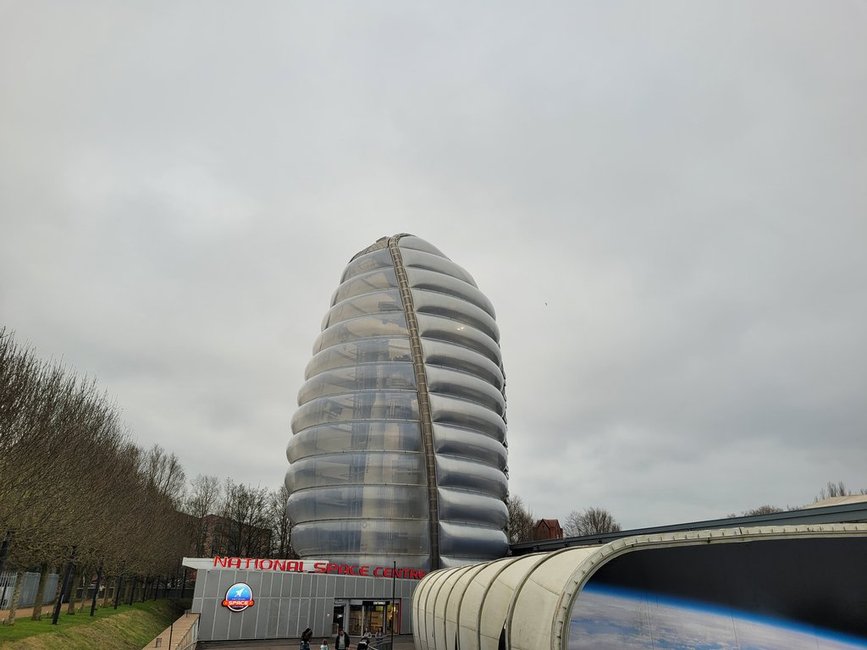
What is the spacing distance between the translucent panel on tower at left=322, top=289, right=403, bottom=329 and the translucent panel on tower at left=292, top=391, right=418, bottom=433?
1016cm

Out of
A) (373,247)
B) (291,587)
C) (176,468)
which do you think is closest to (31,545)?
(291,587)

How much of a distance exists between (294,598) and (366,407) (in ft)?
64.6

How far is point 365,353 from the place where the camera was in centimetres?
6462

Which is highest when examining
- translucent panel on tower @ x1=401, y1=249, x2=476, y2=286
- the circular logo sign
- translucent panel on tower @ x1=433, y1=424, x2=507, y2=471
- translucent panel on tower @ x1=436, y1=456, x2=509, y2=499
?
translucent panel on tower @ x1=401, y1=249, x2=476, y2=286

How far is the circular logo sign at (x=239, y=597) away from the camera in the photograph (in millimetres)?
44156

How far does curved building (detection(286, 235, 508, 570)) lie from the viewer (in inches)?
2249

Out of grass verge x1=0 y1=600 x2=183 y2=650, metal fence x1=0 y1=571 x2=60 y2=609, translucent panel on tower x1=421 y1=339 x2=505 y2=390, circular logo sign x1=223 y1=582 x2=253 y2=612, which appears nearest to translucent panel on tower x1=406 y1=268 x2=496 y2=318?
translucent panel on tower x1=421 y1=339 x2=505 y2=390

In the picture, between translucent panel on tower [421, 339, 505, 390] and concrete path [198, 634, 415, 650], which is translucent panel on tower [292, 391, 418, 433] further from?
concrete path [198, 634, 415, 650]

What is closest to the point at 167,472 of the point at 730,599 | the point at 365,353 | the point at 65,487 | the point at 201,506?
the point at 201,506

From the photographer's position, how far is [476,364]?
218 ft

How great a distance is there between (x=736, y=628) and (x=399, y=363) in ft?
165

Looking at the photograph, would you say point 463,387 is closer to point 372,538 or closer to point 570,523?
point 372,538

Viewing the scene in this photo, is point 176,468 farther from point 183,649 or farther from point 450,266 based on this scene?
point 183,649

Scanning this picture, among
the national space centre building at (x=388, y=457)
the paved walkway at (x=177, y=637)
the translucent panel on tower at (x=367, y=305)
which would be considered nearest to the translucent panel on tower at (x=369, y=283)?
the national space centre building at (x=388, y=457)
